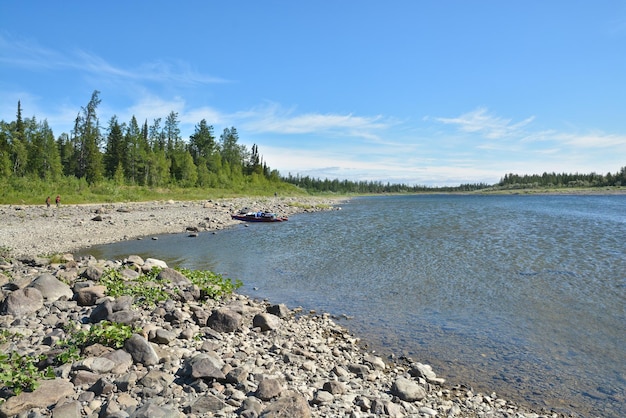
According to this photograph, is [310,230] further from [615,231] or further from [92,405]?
[92,405]

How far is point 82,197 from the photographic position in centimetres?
5262

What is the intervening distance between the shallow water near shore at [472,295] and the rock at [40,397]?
6.92 meters

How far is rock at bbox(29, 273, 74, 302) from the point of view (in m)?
10.4

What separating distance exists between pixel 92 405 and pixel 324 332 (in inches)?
241

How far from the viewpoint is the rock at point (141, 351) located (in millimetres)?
7175

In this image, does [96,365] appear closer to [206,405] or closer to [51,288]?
[206,405]

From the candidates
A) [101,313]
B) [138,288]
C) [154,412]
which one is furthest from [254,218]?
[154,412]

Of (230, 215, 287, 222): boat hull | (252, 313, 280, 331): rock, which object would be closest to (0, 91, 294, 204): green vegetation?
(230, 215, 287, 222): boat hull

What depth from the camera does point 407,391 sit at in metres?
6.99

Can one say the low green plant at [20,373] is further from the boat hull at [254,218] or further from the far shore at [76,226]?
the boat hull at [254,218]

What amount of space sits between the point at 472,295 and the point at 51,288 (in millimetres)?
14118

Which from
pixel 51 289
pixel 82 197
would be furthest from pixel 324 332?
pixel 82 197

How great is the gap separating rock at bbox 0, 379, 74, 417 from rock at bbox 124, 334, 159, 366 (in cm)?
119

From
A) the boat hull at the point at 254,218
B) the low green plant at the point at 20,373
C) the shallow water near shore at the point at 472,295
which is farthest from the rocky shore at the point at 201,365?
the boat hull at the point at 254,218
